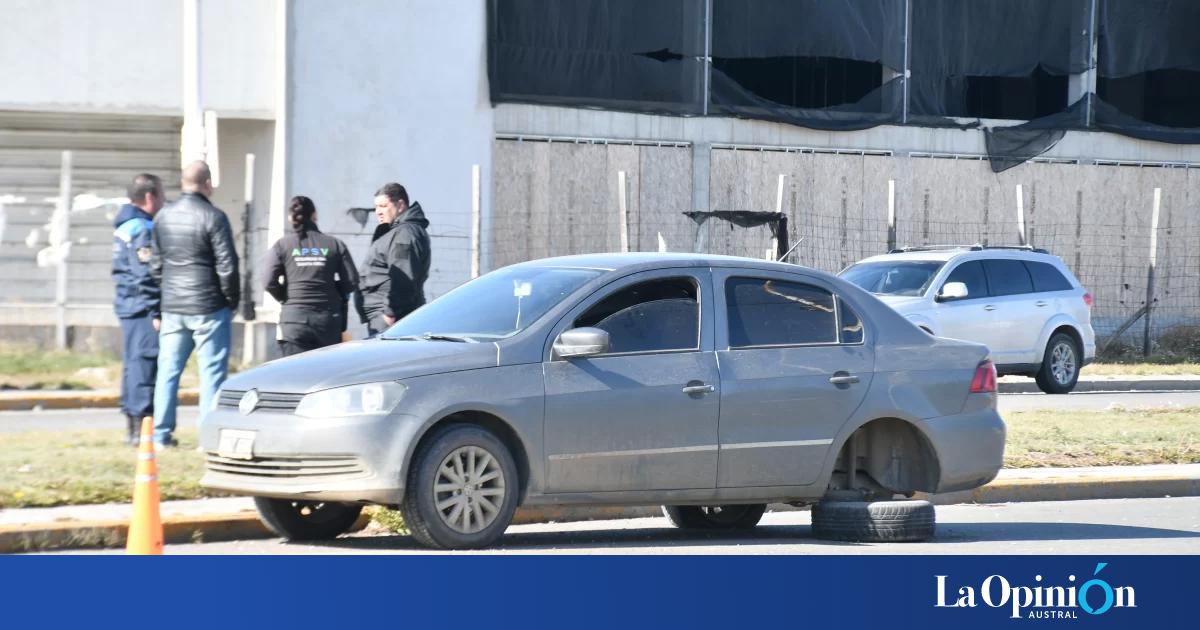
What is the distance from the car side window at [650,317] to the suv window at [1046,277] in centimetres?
1235

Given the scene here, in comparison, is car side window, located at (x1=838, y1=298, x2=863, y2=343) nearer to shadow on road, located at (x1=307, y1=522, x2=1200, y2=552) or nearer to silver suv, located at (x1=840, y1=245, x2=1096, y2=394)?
shadow on road, located at (x1=307, y1=522, x2=1200, y2=552)

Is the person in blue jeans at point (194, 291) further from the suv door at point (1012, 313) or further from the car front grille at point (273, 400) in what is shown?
the suv door at point (1012, 313)

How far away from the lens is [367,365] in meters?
8.55

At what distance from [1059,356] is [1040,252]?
4.30ft

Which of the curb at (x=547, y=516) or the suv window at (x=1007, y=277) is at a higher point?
the suv window at (x=1007, y=277)

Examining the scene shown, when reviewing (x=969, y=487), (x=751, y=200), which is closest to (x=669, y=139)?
(x=751, y=200)

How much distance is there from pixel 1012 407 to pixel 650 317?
9649 mm

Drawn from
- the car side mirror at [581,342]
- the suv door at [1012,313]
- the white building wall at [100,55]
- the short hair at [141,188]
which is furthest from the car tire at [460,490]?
the white building wall at [100,55]

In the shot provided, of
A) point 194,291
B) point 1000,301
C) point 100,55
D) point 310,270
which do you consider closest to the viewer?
point 194,291

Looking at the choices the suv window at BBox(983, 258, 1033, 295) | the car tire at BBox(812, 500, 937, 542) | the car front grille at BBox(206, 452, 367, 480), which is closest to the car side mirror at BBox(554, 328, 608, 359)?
the car front grille at BBox(206, 452, 367, 480)

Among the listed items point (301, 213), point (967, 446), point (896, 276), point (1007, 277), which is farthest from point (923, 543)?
point (1007, 277)

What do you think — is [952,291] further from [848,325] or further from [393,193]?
[848,325]

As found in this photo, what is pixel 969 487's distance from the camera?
10023mm

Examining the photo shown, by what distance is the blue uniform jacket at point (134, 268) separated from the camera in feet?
40.5
